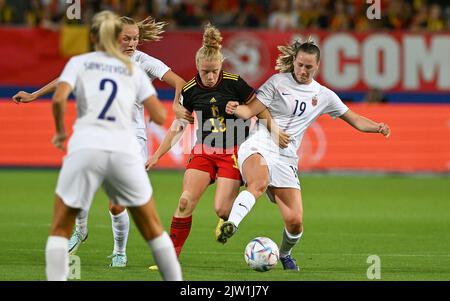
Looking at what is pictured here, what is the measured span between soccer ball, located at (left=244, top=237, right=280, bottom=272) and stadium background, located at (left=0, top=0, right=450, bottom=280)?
895 cm

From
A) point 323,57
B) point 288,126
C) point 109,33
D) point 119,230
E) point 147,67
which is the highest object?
point 109,33

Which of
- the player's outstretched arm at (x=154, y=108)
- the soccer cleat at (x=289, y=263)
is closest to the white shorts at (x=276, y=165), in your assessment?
the soccer cleat at (x=289, y=263)

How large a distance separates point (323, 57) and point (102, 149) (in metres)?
17.2

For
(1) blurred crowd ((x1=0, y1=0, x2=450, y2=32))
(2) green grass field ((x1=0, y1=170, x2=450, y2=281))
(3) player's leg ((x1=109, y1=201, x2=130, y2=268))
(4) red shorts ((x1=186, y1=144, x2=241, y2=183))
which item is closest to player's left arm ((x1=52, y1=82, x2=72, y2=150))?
(2) green grass field ((x1=0, y1=170, x2=450, y2=281))

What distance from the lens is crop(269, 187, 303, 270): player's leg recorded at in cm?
945

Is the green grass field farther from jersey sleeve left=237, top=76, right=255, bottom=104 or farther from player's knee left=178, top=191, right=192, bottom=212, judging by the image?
jersey sleeve left=237, top=76, right=255, bottom=104

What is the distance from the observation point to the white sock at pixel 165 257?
6895 millimetres

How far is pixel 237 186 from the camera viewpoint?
383 inches

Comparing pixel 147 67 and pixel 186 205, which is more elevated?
pixel 147 67

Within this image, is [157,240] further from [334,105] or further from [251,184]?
[334,105]

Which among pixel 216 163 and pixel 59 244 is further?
pixel 216 163

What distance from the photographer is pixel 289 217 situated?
9.46 meters

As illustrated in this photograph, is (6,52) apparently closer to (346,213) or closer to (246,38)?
(246,38)

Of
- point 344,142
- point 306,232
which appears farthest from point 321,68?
point 306,232
